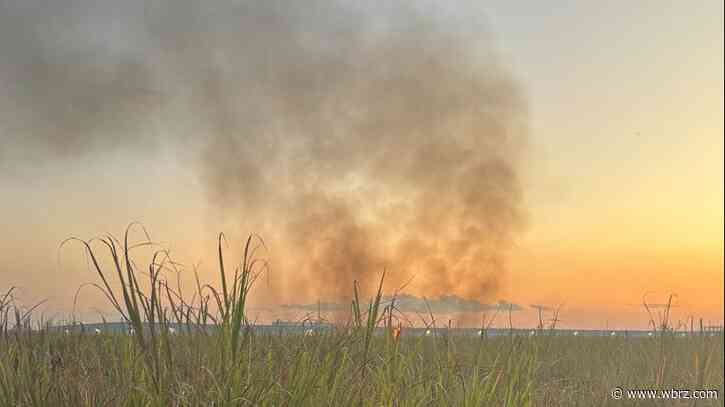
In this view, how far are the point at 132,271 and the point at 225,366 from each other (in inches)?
37.6

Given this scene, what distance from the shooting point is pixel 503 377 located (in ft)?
27.4

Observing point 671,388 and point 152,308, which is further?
point 671,388

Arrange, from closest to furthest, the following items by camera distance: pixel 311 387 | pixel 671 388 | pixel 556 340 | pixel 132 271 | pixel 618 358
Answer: pixel 132 271 < pixel 311 387 < pixel 671 388 < pixel 618 358 < pixel 556 340

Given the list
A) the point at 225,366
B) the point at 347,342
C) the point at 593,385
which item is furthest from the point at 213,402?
the point at 593,385

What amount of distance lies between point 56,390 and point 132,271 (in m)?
1.62

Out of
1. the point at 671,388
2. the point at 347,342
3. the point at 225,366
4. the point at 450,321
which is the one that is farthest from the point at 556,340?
the point at 225,366

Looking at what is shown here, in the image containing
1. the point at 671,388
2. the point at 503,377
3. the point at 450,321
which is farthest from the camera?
the point at 671,388

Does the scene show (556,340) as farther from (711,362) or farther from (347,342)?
(347,342)

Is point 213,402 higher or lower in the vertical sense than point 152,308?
lower

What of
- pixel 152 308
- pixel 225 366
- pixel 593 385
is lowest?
pixel 593 385

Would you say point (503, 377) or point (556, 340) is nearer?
point (503, 377)

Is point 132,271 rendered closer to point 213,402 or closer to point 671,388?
point 213,402

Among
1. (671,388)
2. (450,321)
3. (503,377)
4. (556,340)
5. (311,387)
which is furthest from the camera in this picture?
(556,340)

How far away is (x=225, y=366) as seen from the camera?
5250 millimetres
